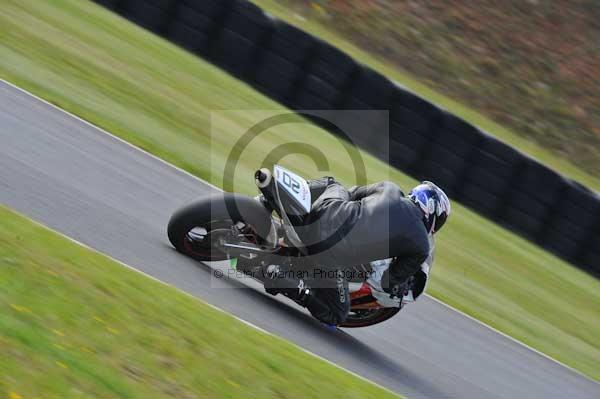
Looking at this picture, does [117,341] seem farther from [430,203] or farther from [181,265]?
[430,203]

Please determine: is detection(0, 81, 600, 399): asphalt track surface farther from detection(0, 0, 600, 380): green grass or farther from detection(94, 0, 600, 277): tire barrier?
detection(94, 0, 600, 277): tire barrier

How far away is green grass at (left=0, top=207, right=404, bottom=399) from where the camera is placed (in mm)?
4324

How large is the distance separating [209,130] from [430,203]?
5.44 m

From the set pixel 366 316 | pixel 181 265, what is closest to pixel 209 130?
pixel 366 316

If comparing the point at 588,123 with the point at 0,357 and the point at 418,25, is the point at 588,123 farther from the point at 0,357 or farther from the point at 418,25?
the point at 0,357

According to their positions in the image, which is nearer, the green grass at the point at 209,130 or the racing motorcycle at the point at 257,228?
the racing motorcycle at the point at 257,228

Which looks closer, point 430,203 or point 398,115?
point 430,203

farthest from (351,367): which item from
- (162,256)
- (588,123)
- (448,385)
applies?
(588,123)

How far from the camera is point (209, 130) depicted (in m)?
12.0

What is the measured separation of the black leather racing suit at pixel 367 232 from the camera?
269 inches

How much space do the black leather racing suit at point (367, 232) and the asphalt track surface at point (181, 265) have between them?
2.09 feet

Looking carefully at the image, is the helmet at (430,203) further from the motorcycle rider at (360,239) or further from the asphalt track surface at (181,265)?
the asphalt track surface at (181,265)

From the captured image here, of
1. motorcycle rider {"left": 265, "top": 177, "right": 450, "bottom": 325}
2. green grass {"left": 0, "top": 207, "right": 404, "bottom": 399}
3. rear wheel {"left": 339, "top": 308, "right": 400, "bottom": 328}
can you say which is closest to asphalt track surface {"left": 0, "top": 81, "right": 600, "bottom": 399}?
rear wheel {"left": 339, "top": 308, "right": 400, "bottom": 328}

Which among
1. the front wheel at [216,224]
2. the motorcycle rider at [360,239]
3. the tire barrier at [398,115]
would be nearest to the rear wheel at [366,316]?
A: the motorcycle rider at [360,239]
